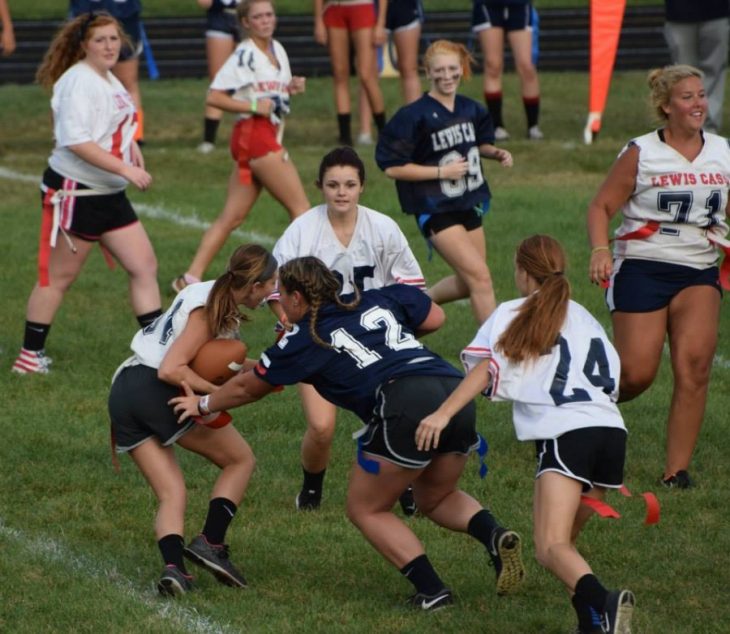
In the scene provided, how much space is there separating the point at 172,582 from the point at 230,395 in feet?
2.41

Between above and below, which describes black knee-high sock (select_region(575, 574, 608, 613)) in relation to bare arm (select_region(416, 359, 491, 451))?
below

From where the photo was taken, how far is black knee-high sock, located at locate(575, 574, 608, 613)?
16.5ft

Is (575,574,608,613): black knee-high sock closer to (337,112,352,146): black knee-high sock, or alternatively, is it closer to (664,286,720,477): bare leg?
(664,286,720,477): bare leg

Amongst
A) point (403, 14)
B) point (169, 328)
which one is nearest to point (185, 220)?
point (403, 14)

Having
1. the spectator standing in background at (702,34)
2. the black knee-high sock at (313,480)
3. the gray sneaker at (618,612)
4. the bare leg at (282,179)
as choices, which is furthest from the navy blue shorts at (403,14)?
the gray sneaker at (618,612)

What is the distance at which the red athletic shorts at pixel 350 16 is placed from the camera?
1480 cm

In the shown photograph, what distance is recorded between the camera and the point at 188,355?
595cm

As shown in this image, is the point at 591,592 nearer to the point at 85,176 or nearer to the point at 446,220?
the point at 446,220

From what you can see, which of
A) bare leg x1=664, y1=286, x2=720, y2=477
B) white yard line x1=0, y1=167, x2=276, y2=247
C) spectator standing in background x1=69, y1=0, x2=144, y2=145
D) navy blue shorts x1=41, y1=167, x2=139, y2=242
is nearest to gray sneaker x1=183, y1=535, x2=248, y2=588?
bare leg x1=664, y1=286, x2=720, y2=477

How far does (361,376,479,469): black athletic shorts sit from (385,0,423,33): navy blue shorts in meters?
9.91

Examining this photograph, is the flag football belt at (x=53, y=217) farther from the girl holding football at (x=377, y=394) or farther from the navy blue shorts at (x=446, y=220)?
the girl holding football at (x=377, y=394)

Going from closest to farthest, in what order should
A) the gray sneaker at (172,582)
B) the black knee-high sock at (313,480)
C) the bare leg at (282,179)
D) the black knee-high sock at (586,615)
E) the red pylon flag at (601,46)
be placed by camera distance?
the black knee-high sock at (586,615) < the gray sneaker at (172,582) < the black knee-high sock at (313,480) < the bare leg at (282,179) < the red pylon flag at (601,46)

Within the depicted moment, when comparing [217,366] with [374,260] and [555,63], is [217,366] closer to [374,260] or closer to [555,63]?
[374,260]

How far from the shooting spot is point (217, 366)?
6.04 metres
